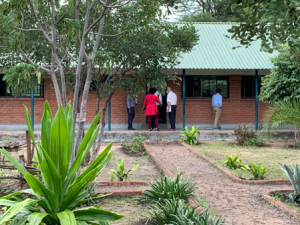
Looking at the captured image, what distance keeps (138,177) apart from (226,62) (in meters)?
9.26

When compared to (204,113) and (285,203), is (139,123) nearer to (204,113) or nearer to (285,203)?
(204,113)

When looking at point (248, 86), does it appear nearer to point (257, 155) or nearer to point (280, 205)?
point (257, 155)

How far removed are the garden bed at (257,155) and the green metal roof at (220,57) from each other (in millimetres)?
3309

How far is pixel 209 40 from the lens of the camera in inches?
714

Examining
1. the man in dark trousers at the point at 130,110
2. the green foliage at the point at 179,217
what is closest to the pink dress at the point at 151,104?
the man in dark trousers at the point at 130,110

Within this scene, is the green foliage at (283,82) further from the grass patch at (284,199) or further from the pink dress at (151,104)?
the grass patch at (284,199)

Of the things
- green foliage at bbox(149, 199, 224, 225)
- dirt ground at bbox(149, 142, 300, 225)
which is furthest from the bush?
green foliage at bbox(149, 199, 224, 225)

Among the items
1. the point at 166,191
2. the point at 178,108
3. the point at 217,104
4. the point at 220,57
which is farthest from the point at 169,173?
the point at 178,108

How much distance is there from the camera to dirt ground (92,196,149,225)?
4.66 metres

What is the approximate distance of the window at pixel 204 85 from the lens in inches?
687

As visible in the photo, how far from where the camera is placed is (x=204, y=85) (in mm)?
17516

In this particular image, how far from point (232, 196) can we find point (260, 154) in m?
5.25

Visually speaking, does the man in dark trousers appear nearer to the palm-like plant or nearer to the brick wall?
the brick wall

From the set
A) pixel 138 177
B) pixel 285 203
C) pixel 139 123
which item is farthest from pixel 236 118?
pixel 285 203
